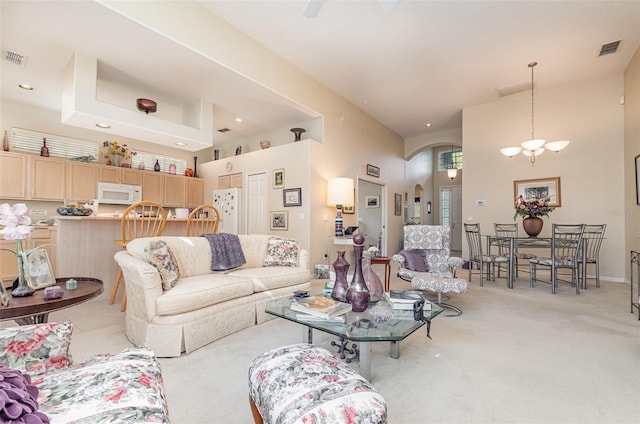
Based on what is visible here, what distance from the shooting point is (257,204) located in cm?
600

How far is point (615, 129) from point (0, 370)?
7295mm

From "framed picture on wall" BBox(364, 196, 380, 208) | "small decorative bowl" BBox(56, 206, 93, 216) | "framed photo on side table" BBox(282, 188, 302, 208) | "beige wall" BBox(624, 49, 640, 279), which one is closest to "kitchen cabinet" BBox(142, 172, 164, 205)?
"small decorative bowl" BBox(56, 206, 93, 216)

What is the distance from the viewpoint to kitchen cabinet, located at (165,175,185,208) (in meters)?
6.74

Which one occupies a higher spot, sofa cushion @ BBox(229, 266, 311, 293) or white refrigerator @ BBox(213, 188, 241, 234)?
white refrigerator @ BBox(213, 188, 241, 234)

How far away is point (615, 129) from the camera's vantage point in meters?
4.88

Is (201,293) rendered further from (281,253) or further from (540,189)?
(540,189)

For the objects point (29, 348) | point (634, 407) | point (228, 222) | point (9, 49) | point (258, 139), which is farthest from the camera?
point (258, 139)

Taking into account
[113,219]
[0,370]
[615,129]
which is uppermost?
[615,129]

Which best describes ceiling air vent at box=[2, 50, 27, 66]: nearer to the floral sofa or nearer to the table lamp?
the floral sofa

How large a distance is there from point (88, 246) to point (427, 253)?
4262 mm

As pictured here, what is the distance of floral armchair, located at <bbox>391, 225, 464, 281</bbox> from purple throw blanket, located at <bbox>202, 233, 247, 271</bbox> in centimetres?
187

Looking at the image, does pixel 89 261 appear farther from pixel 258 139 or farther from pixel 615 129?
pixel 615 129

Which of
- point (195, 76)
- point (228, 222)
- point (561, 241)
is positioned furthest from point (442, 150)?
point (195, 76)

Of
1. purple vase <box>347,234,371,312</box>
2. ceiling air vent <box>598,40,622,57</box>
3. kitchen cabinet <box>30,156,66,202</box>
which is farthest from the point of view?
kitchen cabinet <box>30,156,66,202</box>
